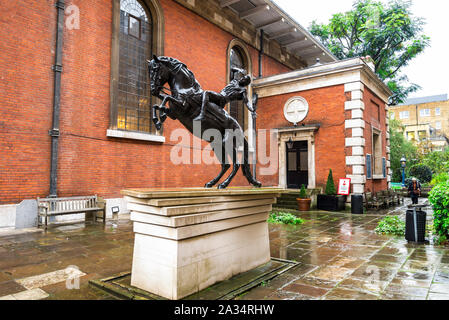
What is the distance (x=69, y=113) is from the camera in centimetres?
883

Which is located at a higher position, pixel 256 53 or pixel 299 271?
pixel 256 53

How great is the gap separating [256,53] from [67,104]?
11.9 m

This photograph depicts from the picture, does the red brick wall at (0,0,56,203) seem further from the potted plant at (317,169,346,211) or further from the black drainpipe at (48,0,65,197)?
the potted plant at (317,169,346,211)

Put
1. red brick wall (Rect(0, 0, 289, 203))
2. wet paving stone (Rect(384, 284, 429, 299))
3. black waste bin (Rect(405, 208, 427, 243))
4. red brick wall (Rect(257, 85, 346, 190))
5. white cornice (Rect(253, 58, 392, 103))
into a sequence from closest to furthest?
wet paving stone (Rect(384, 284, 429, 299))
black waste bin (Rect(405, 208, 427, 243))
red brick wall (Rect(0, 0, 289, 203))
white cornice (Rect(253, 58, 392, 103))
red brick wall (Rect(257, 85, 346, 190))

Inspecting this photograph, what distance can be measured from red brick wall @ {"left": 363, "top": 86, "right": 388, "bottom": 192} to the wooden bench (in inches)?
464

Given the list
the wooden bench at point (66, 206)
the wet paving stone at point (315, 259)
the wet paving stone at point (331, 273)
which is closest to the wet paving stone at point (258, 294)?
the wet paving stone at point (331, 273)

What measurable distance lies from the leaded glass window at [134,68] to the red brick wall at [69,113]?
67 centimetres

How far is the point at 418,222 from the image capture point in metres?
6.49

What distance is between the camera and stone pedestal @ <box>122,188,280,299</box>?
321 centimetres

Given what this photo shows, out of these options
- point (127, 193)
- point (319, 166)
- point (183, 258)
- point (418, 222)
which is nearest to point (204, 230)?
point (183, 258)

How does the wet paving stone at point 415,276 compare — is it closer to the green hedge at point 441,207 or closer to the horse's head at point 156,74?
the green hedge at point 441,207

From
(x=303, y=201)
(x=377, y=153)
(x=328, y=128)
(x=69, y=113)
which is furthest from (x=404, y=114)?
(x=69, y=113)

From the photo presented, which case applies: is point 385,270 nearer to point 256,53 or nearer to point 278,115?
point 278,115

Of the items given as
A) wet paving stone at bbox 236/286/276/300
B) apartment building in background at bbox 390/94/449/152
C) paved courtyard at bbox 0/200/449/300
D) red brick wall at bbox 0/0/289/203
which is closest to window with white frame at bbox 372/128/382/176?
paved courtyard at bbox 0/200/449/300
